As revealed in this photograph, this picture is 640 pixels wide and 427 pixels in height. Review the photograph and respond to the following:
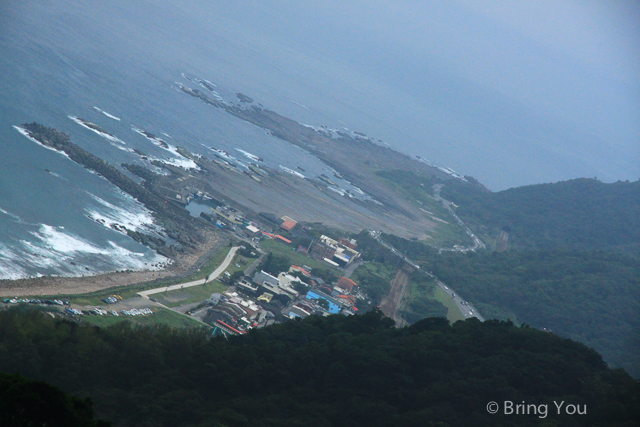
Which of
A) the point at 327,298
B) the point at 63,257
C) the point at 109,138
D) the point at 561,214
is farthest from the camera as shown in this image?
the point at 561,214

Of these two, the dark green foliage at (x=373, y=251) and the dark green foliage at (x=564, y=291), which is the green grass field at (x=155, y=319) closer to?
the dark green foliage at (x=373, y=251)

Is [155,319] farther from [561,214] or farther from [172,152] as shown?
[561,214]

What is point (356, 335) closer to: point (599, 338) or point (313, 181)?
point (599, 338)

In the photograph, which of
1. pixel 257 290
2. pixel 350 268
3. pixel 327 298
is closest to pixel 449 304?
pixel 350 268

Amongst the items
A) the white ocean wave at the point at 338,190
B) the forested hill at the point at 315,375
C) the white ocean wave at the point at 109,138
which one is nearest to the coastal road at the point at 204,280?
the forested hill at the point at 315,375

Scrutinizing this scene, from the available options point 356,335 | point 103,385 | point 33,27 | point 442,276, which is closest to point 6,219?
point 103,385

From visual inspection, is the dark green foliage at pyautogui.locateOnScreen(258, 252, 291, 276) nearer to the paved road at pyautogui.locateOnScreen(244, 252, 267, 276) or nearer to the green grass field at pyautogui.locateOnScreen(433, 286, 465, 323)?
the paved road at pyautogui.locateOnScreen(244, 252, 267, 276)

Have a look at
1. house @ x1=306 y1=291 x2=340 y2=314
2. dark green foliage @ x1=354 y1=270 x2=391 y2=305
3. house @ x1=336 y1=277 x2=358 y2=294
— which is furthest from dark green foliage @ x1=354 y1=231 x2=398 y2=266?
house @ x1=306 y1=291 x2=340 y2=314

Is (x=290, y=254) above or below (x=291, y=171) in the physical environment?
below
